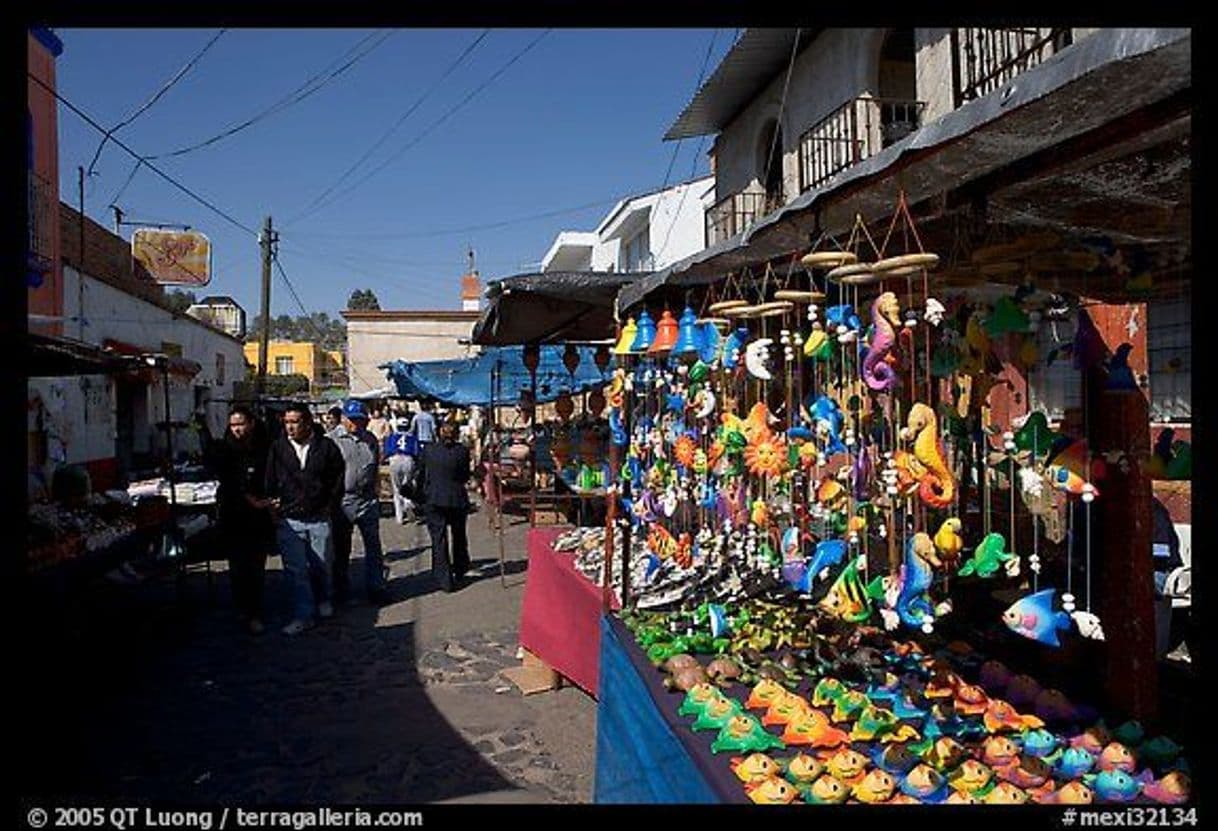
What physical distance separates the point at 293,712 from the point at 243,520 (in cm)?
205

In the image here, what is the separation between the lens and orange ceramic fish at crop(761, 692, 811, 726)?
2.58 m

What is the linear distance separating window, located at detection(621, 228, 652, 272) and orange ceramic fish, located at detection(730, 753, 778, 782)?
61.1ft

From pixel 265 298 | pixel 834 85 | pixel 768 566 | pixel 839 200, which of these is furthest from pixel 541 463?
pixel 265 298

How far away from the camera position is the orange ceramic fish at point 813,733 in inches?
97.0

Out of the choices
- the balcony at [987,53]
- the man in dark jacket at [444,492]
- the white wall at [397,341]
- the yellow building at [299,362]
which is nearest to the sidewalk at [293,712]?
the man in dark jacket at [444,492]

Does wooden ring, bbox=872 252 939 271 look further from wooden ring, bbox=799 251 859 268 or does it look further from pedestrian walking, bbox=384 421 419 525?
pedestrian walking, bbox=384 421 419 525

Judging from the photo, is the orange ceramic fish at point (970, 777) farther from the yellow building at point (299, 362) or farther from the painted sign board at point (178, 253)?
the yellow building at point (299, 362)

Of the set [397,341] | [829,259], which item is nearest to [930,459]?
[829,259]

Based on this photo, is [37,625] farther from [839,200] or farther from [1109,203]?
[1109,203]

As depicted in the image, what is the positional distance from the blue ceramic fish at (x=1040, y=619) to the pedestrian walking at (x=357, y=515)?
18.5 ft

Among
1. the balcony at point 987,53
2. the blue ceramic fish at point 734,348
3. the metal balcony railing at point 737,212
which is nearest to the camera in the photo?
the blue ceramic fish at point 734,348

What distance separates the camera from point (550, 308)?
573cm

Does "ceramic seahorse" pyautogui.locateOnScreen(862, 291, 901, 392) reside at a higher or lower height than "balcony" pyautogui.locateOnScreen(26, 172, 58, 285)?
lower

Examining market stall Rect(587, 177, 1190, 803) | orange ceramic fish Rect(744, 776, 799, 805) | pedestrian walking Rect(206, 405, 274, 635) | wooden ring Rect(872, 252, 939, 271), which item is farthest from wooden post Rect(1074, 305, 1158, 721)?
pedestrian walking Rect(206, 405, 274, 635)
